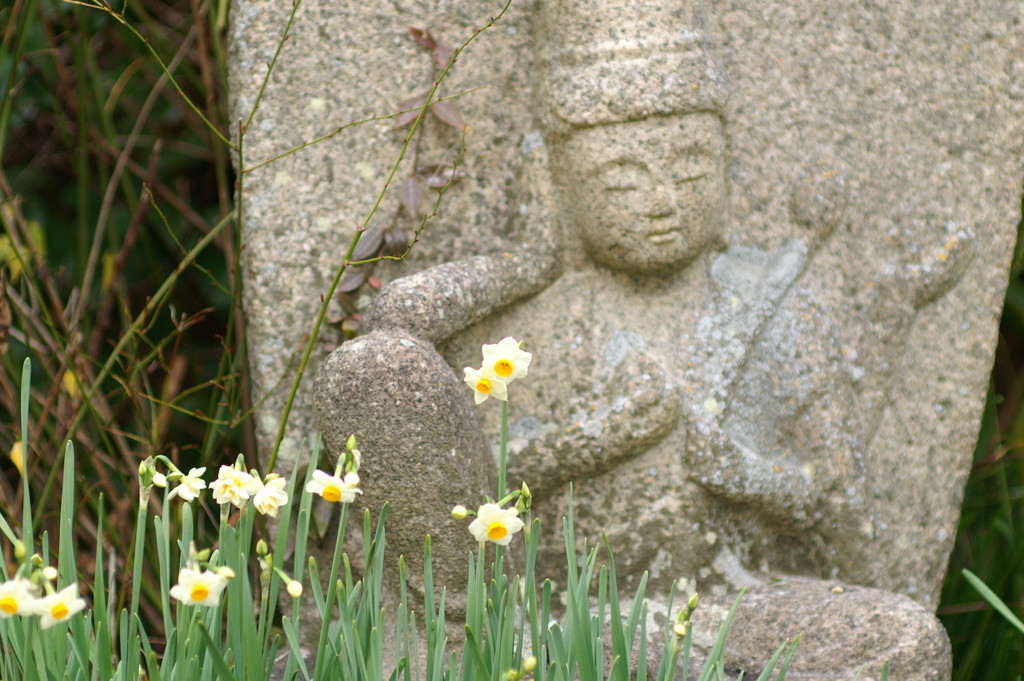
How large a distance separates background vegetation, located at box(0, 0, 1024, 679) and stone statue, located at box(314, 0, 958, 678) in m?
0.68

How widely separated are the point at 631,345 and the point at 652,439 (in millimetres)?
135

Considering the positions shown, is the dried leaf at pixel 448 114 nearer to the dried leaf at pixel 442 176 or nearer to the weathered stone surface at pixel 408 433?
the dried leaf at pixel 442 176

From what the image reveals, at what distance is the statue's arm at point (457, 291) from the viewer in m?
1.27

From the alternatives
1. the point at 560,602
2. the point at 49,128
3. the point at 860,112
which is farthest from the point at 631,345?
the point at 49,128

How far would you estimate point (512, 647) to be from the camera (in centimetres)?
94

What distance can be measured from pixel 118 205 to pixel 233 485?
1.70 m

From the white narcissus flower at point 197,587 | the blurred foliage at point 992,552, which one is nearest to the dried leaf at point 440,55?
the white narcissus flower at point 197,587

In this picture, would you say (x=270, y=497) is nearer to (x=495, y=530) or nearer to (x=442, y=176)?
(x=495, y=530)

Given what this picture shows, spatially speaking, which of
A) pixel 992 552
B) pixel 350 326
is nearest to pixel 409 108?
pixel 350 326

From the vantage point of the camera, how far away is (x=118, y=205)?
7.83 feet

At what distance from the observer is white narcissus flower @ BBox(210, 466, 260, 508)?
885 mm

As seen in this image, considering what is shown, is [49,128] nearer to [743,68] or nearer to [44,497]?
[44,497]

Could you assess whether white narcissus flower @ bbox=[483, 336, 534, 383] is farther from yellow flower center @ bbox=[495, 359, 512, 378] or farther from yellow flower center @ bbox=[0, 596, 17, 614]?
yellow flower center @ bbox=[0, 596, 17, 614]

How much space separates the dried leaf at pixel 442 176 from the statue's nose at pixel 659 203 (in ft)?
0.89
